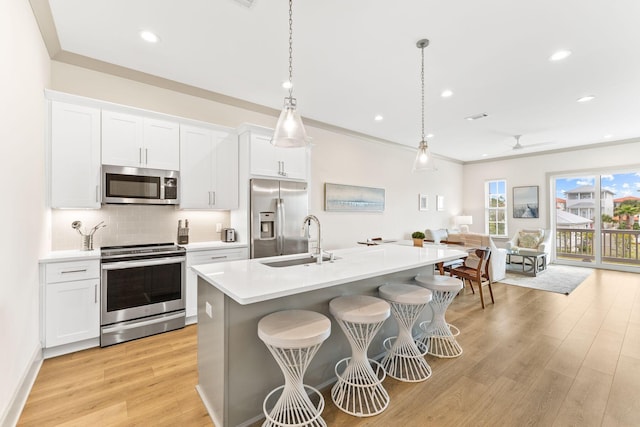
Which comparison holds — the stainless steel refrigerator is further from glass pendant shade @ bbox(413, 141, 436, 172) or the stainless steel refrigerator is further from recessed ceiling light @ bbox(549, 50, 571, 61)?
recessed ceiling light @ bbox(549, 50, 571, 61)

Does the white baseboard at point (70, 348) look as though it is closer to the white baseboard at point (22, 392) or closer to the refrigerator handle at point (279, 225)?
the white baseboard at point (22, 392)

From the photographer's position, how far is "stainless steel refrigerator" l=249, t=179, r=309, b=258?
3.72 meters

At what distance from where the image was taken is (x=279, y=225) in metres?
3.87

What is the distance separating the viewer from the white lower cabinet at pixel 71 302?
8.38ft

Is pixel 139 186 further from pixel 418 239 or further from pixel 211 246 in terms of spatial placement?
pixel 418 239

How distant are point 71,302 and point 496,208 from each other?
9576 millimetres

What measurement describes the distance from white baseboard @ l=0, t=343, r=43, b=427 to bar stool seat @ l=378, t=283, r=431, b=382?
2555mm

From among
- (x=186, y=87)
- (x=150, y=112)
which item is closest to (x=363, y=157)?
(x=186, y=87)

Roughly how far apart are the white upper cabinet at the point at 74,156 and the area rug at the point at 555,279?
21.8 ft

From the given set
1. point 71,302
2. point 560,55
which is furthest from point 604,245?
point 71,302

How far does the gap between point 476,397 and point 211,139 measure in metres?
3.78

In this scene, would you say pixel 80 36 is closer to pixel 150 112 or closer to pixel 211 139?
pixel 150 112

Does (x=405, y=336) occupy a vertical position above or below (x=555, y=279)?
above

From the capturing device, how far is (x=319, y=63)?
3.17 m
